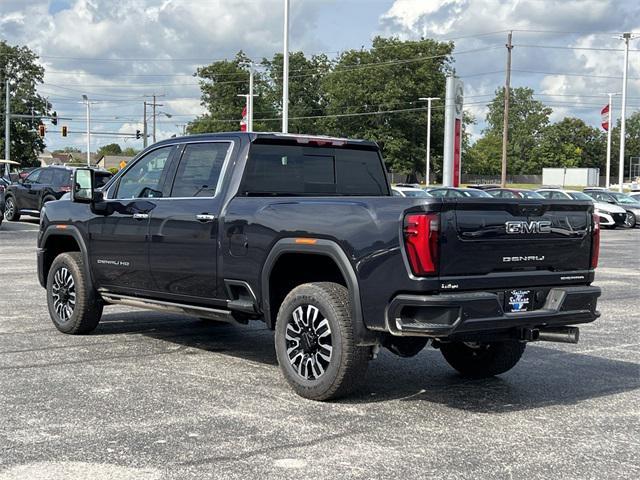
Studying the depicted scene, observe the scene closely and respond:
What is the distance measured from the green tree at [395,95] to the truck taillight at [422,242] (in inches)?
2999

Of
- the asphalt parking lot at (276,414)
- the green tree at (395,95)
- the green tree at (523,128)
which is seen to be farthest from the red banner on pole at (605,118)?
the green tree at (523,128)

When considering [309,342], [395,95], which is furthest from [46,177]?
[395,95]

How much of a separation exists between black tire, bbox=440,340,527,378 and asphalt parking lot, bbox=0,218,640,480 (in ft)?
0.39

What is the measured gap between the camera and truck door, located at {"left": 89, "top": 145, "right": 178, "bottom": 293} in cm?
768

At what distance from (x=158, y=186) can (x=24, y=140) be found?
86563mm

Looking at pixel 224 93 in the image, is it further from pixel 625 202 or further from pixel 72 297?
pixel 72 297

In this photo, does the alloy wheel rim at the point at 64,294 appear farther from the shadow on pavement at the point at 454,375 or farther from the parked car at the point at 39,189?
the parked car at the point at 39,189

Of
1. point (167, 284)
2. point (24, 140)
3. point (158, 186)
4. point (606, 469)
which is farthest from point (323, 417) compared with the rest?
point (24, 140)

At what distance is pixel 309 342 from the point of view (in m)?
6.16

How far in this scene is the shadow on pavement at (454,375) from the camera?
6.35m

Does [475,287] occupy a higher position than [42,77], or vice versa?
[42,77]

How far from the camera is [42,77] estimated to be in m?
93.4

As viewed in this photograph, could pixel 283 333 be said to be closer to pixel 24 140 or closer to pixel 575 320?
pixel 575 320

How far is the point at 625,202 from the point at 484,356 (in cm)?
3331
